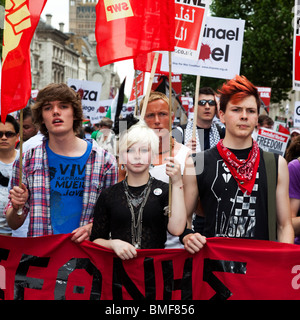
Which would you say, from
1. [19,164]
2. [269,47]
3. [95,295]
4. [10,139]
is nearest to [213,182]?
[95,295]

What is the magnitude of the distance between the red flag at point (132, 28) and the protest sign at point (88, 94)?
31.8 feet

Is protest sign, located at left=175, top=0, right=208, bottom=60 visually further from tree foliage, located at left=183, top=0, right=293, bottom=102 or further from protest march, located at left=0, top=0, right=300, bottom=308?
tree foliage, located at left=183, top=0, right=293, bottom=102

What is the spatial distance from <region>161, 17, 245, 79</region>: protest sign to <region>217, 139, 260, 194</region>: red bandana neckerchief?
300 cm

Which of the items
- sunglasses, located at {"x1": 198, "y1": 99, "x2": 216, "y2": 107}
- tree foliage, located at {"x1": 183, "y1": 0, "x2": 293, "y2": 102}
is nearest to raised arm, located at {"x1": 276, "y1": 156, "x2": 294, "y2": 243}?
sunglasses, located at {"x1": 198, "y1": 99, "x2": 216, "y2": 107}

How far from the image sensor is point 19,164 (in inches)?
153

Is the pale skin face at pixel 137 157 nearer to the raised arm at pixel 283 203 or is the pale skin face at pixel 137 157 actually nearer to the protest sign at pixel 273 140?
the raised arm at pixel 283 203

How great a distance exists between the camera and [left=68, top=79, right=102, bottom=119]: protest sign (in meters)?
14.0

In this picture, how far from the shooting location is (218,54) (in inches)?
271

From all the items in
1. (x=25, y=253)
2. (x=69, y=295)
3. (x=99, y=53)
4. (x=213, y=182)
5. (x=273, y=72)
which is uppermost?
(x=273, y=72)

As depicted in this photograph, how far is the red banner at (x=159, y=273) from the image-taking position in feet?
11.9

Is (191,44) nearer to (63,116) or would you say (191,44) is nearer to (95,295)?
(63,116)

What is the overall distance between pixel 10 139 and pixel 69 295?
197cm

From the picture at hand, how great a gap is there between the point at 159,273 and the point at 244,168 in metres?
0.89
